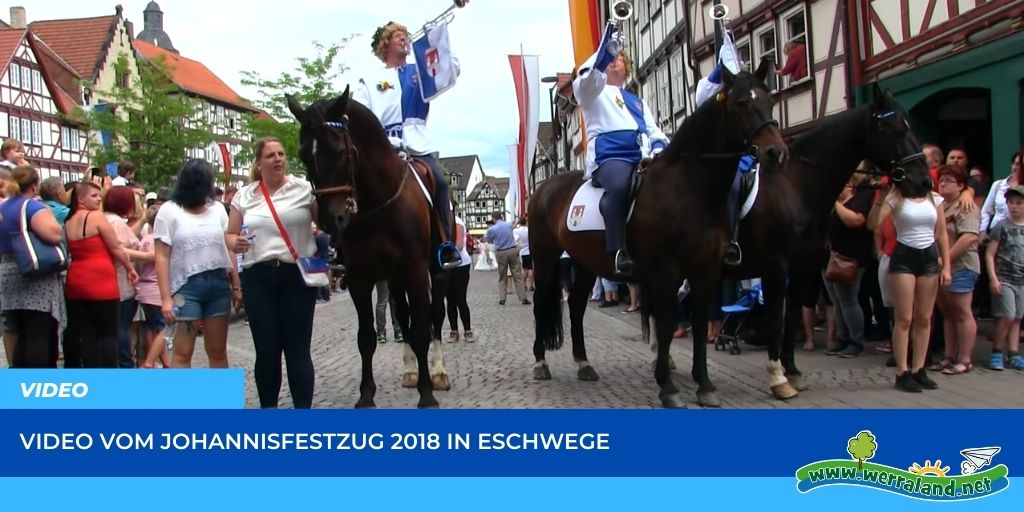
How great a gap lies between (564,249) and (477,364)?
6.11 ft

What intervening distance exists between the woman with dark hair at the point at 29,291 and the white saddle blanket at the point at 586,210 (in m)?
3.87

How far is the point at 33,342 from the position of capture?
6.41m

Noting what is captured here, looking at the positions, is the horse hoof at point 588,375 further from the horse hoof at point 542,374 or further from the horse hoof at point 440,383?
the horse hoof at point 440,383

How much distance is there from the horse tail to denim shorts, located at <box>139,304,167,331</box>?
3463 millimetres

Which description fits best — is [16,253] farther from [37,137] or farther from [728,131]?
[37,137]

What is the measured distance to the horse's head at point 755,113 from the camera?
19.8 ft

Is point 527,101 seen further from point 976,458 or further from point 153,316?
point 976,458

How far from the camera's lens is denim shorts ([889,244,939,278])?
7059 mm


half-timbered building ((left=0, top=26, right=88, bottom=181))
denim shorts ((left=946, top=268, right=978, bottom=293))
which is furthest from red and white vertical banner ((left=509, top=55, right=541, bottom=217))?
A: half-timbered building ((left=0, top=26, right=88, bottom=181))

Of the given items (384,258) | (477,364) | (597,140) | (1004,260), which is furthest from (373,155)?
(1004,260)

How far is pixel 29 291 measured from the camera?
635 centimetres

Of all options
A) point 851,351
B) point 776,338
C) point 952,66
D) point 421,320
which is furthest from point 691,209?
point 952,66

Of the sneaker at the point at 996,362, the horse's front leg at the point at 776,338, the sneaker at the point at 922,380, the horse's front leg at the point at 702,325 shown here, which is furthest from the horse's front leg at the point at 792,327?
the sneaker at the point at 996,362

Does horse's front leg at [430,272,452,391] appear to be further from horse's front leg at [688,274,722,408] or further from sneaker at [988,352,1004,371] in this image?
sneaker at [988,352,1004,371]
